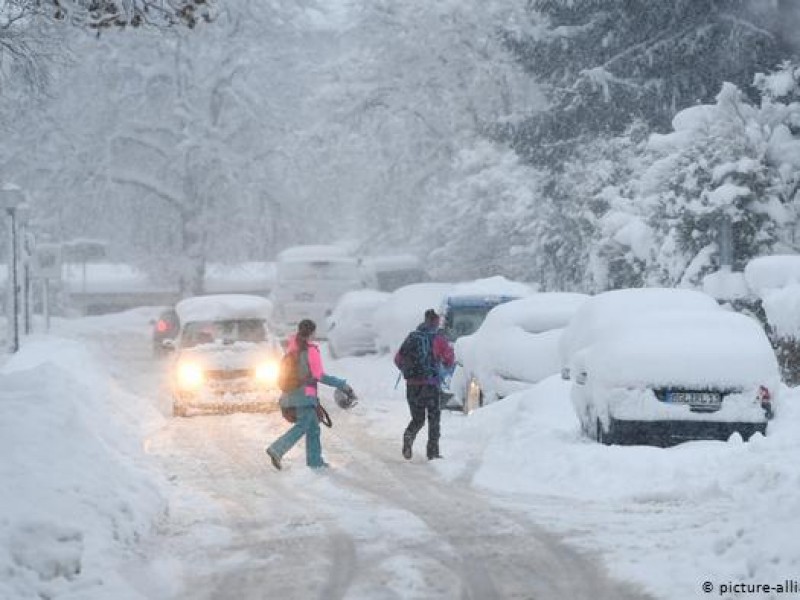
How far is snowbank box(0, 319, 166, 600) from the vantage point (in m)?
7.67

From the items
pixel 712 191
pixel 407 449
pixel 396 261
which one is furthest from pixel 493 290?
pixel 396 261

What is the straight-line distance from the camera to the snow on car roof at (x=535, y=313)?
18.1 metres

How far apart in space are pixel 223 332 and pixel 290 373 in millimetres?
6850

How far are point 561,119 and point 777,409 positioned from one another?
20.3 m

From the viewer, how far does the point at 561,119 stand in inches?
1262

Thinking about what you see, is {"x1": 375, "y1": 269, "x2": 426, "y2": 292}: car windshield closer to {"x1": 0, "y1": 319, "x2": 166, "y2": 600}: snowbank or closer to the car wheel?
{"x1": 0, "y1": 319, "x2": 166, "y2": 600}: snowbank

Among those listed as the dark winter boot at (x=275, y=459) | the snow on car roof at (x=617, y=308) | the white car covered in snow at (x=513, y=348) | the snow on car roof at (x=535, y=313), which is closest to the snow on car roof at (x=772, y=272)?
the white car covered in snow at (x=513, y=348)

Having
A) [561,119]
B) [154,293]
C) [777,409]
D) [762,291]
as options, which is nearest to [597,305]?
[777,409]

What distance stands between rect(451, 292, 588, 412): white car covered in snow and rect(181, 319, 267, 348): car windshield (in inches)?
131

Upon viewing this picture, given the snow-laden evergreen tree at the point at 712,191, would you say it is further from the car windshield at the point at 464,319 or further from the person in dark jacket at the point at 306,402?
the person in dark jacket at the point at 306,402

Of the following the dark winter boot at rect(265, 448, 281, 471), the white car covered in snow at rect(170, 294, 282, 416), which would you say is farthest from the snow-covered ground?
the white car covered in snow at rect(170, 294, 282, 416)

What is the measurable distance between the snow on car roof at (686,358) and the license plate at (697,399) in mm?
87

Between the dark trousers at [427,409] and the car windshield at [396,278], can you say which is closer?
the dark trousers at [427,409]

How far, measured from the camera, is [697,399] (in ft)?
40.4
